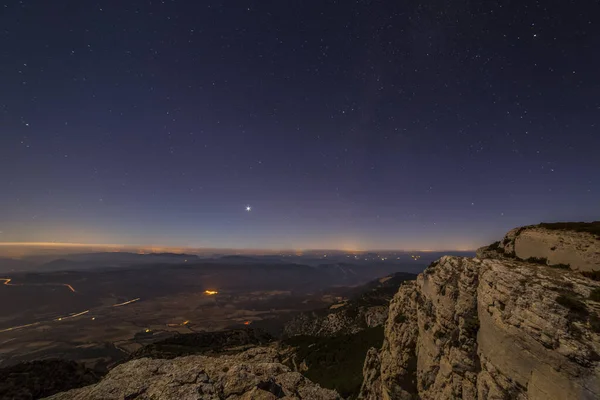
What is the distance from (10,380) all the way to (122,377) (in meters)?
116

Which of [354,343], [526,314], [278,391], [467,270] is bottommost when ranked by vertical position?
[354,343]

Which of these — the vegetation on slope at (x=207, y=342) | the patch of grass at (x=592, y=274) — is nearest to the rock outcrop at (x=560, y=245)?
the patch of grass at (x=592, y=274)

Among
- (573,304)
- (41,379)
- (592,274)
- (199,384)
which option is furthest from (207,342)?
(592,274)

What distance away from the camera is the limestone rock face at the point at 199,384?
18797 mm

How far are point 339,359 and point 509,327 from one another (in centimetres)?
10128

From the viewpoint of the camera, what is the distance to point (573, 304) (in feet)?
72.2

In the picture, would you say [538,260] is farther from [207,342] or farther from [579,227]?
[207,342]

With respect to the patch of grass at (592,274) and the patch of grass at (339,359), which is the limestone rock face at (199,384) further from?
the patch of grass at (339,359)

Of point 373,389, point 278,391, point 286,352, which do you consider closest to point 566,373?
point 278,391

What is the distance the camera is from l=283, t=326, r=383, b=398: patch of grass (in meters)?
81.3

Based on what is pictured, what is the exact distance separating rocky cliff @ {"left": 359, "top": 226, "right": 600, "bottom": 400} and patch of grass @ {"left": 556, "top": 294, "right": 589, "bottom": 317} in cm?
7

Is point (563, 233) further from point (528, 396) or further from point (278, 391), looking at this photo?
→ point (278, 391)

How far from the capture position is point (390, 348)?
173 ft

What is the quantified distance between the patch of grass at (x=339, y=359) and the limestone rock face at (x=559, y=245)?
192 ft
